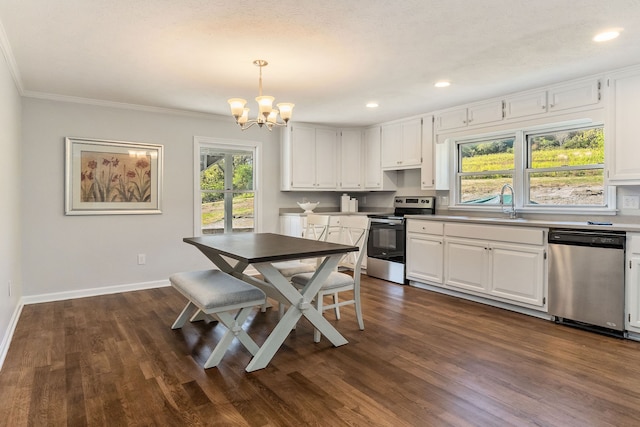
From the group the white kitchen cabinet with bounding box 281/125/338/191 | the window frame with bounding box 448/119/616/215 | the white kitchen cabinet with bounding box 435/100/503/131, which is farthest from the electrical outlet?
the white kitchen cabinet with bounding box 281/125/338/191

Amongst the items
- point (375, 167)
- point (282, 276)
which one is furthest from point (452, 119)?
point (282, 276)

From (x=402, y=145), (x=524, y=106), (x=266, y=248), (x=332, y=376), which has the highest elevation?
(x=524, y=106)

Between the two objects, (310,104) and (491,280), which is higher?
(310,104)

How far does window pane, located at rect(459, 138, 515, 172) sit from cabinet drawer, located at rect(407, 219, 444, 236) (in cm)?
89

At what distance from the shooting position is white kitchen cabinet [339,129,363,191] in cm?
586

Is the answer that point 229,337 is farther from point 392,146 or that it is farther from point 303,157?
point 392,146

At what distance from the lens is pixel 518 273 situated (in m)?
3.58

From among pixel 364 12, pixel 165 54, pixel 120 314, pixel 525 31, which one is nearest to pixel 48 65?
pixel 165 54

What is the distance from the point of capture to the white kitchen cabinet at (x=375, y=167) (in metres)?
5.60

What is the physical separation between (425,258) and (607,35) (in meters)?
2.66

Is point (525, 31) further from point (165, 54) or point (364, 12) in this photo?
point (165, 54)

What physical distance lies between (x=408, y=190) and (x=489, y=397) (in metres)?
3.72

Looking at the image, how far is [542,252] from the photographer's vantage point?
340 cm

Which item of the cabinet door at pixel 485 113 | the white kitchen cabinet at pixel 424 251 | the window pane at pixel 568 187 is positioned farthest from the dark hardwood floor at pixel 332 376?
the cabinet door at pixel 485 113
